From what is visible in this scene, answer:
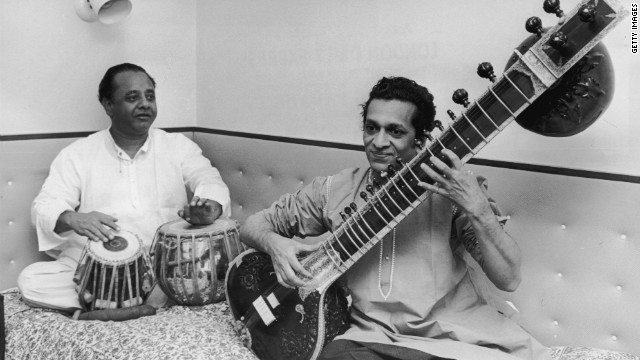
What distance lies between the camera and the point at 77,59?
3.78m

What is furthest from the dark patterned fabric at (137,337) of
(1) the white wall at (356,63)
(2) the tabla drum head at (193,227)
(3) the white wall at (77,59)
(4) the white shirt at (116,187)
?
(3) the white wall at (77,59)

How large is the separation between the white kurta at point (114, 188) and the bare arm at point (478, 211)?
1.75m

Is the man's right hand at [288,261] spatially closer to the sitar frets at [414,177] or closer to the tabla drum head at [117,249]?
the sitar frets at [414,177]

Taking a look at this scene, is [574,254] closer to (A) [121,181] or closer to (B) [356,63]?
(B) [356,63]

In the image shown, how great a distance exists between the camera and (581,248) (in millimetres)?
2594

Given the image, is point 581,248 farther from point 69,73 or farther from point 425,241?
point 69,73

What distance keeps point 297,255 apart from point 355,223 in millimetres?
278

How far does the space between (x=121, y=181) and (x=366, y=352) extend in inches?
76.3

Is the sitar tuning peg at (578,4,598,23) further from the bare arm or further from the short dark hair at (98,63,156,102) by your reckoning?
the short dark hair at (98,63,156,102)

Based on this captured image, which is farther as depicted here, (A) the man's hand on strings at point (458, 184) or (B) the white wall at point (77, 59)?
(B) the white wall at point (77, 59)

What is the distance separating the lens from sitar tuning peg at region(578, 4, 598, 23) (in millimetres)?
1795

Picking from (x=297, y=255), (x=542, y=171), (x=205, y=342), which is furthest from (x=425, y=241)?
(x=205, y=342)

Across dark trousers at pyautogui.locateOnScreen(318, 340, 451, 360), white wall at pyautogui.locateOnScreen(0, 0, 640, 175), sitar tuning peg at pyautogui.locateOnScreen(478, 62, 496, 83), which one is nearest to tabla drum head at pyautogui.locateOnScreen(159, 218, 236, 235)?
white wall at pyautogui.locateOnScreen(0, 0, 640, 175)

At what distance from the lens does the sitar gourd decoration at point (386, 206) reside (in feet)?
6.14
